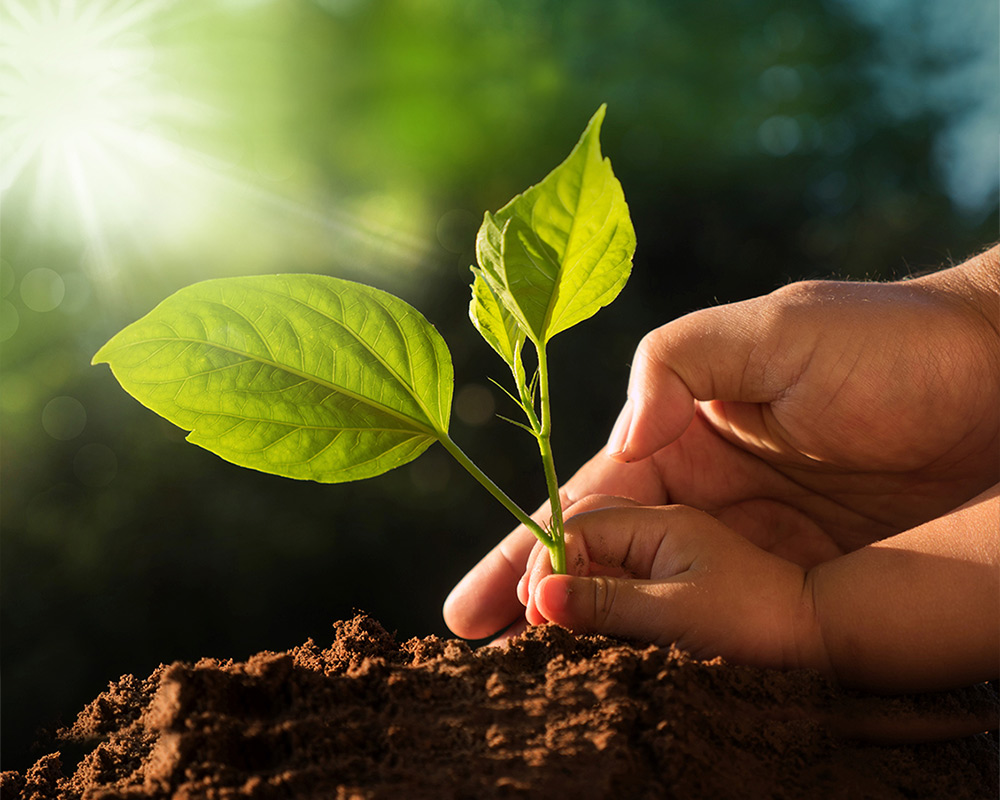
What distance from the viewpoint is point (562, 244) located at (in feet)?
1.56

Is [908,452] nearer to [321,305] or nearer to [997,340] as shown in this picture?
[997,340]

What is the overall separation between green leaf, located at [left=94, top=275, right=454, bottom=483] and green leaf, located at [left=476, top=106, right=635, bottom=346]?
0.11 meters

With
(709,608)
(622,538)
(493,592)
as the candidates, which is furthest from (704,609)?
(493,592)

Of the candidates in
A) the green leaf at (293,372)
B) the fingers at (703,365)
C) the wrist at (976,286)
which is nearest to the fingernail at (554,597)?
the green leaf at (293,372)

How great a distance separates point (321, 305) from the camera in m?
0.56

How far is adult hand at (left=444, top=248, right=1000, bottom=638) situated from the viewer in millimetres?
758

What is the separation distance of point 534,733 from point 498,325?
0.32 meters

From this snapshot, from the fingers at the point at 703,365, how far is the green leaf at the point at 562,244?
10.4 inches

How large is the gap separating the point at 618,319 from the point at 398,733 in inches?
46.8

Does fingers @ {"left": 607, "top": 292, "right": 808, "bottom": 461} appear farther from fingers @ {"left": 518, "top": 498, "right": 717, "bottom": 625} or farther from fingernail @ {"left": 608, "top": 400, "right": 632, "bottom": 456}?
fingers @ {"left": 518, "top": 498, "right": 717, "bottom": 625}

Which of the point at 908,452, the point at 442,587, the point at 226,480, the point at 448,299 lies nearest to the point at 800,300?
the point at 908,452

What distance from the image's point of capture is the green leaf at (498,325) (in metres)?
0.58

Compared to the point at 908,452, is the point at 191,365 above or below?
above

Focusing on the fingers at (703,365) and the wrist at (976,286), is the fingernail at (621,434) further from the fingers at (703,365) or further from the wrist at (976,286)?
the wrist at (976,286)
